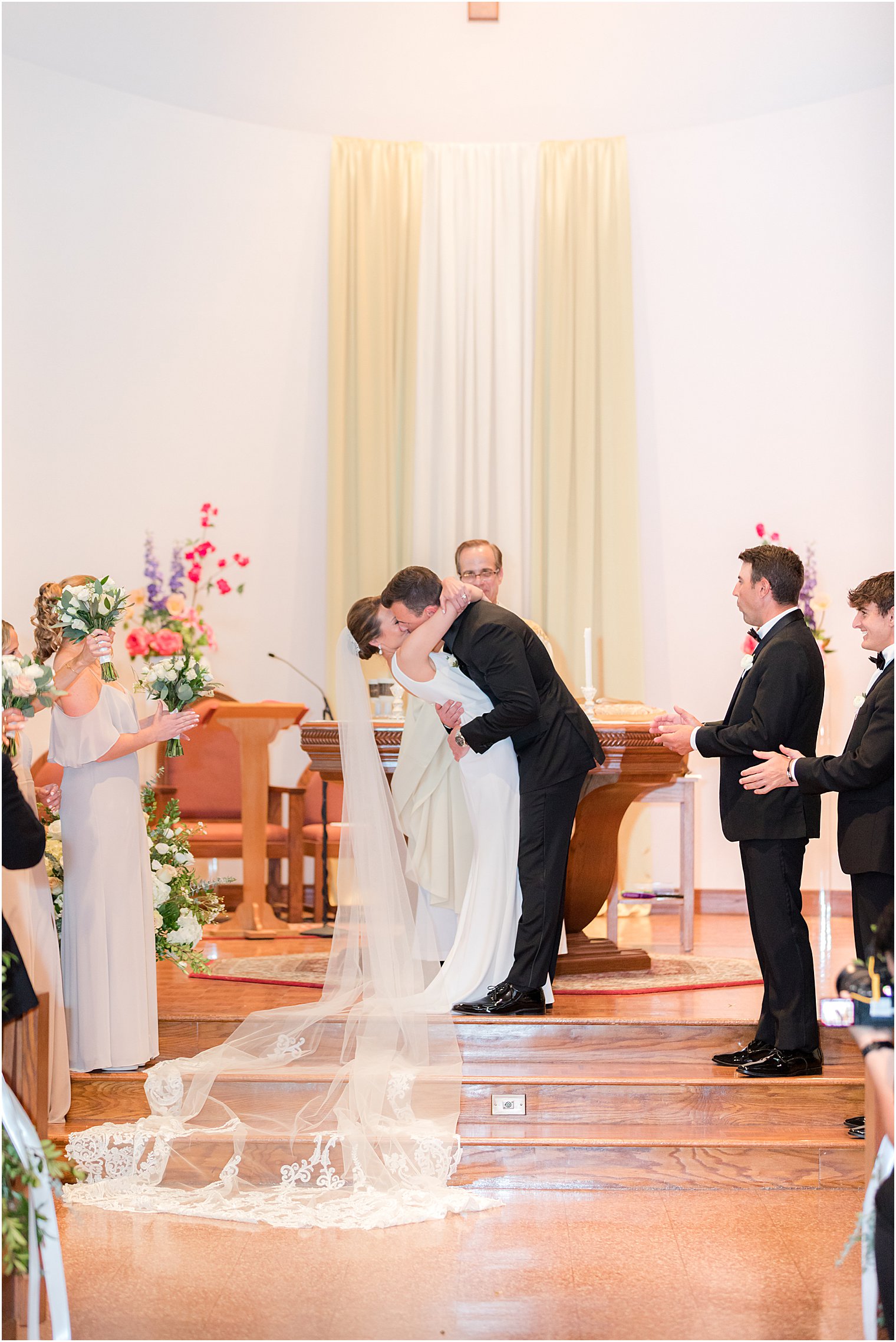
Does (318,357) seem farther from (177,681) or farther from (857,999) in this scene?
(857,999)

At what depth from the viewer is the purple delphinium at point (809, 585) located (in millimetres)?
6465

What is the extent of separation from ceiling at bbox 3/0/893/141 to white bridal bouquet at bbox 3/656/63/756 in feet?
16.0

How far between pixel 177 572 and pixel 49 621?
10.8ft

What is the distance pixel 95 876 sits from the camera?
13.5 feet

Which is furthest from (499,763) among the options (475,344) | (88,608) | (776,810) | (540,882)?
(475,344)

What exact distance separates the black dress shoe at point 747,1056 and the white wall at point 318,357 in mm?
3328

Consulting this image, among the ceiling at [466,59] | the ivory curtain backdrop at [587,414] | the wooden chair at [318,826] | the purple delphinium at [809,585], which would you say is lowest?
the wooden chair at [318,826]

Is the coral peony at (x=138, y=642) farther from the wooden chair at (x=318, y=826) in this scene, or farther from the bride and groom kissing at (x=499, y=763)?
the bride and groom kissing at (x=499, y=763)

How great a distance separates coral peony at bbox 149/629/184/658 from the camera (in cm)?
639

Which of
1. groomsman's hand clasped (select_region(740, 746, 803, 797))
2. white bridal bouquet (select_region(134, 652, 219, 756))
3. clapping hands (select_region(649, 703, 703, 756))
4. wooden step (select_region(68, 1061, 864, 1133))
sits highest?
white bridal bouquet (select_region(134, 652, 219, 756))

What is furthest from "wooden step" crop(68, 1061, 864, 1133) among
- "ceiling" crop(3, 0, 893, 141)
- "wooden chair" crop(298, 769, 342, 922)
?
"ceiling" crop(3, 0, 893, 141)

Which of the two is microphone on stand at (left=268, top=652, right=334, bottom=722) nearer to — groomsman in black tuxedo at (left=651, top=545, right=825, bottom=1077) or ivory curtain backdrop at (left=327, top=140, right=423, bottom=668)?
ivory curtain backdrop at (left=327, top=140, right=423, bottom=668)

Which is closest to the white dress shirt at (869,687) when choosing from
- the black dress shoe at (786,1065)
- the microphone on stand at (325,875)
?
the black dress shoe at (786,1065)

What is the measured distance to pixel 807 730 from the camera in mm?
4184
